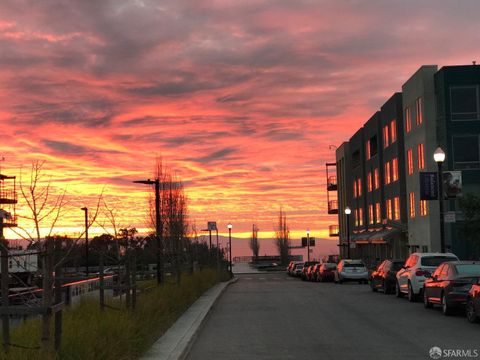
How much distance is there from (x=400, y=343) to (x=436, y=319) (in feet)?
16.2

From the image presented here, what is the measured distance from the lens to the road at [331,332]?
12.7 m

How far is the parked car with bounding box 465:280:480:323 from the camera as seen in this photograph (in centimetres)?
1630

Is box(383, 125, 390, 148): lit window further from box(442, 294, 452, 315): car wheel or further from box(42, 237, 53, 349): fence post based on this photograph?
box(42, 237, 53, 349): fence post

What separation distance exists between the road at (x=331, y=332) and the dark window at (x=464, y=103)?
84.5 ft

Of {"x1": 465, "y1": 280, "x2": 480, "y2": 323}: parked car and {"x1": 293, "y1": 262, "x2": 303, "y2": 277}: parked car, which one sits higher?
{"x1": 465, "y1": 280, "x2": 480, "y2": 323}: parked car

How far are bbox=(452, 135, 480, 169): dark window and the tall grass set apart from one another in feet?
110

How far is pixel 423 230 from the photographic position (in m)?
49.2

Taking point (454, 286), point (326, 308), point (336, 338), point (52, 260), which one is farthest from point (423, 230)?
point (52, 260)

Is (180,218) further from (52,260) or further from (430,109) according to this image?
(52,260)

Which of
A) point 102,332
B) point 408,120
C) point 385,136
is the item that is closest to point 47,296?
point 102,332

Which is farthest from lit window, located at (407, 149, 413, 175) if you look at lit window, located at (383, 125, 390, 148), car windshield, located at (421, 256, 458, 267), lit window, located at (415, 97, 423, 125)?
car windshield, located at (421, 256, 458, 267)

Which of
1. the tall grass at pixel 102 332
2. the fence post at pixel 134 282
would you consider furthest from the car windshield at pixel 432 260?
the fence post at pixel 134 282

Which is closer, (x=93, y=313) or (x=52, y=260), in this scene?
(x=52, y=260)

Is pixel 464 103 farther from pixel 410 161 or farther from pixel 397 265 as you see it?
pixel 397 265
